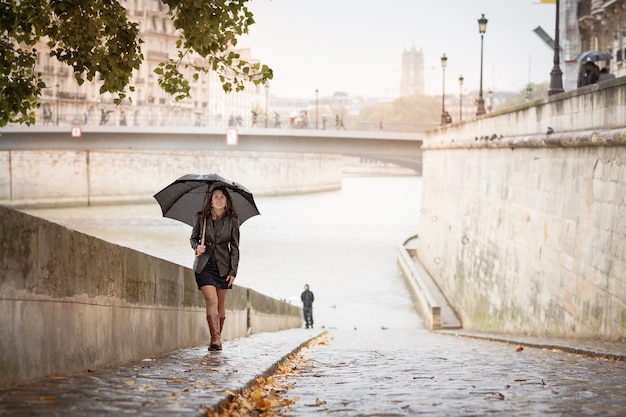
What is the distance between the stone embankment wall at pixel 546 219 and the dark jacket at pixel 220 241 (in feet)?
19.0

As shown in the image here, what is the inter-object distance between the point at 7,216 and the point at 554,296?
12.7 m

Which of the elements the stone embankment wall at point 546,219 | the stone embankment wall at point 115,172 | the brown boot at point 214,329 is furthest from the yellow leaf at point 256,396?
the stone embankment wall at point 115,172

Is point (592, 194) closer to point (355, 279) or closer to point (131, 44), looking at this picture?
point (131, 44)

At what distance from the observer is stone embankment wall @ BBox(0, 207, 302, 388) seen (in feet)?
18.7

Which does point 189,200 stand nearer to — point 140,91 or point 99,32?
point 99,32

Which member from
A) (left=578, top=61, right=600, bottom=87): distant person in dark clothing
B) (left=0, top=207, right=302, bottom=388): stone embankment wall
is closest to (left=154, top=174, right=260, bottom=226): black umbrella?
(left=0, top=207, right=302, bottom=388): stone embankment wall

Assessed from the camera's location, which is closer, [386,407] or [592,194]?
[386,407]

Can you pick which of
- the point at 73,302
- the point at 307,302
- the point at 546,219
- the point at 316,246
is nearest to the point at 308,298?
the point at 307,302

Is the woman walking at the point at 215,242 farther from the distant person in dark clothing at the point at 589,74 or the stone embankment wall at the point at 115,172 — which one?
the stone embankment wall at the point at 115,172

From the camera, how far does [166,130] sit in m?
55.2

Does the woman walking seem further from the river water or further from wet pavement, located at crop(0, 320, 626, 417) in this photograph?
the river water

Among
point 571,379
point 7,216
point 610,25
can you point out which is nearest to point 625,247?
point 571,379

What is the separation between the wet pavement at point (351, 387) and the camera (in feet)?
17.9

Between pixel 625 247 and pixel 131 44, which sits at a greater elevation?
pixel 131 44
